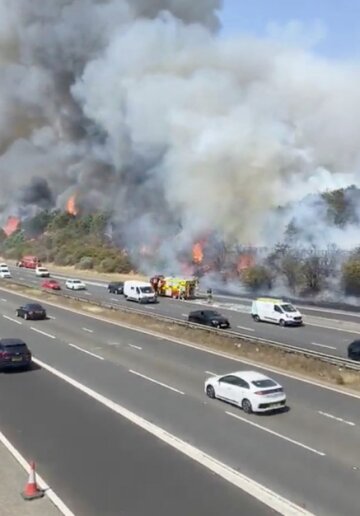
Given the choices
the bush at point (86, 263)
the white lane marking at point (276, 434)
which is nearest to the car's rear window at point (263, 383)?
the white lane marking at point (276, 434)

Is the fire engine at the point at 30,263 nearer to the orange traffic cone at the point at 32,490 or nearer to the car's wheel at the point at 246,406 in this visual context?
the car's wheel at the point at 246,406

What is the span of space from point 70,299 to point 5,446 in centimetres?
4018

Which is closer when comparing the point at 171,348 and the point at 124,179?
the point at 171,348

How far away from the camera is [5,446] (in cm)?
1753

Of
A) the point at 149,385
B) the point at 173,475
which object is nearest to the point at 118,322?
the point at 149,385

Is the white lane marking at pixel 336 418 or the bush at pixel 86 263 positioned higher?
the bush at pixel 86 263

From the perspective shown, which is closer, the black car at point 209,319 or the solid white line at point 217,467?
the solid white line at point 217,467

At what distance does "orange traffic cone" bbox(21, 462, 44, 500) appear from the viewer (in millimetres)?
13914

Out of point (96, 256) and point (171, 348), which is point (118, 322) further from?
point (96, 256)

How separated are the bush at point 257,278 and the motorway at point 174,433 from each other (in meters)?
34.4

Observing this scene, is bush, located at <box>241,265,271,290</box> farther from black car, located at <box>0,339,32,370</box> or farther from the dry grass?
black car, located at <box>0,339,32,370</box>

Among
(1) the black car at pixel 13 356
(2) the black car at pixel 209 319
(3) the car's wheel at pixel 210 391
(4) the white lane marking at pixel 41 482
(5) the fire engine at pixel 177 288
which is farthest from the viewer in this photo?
(5) the fire engine at pixel 177 288

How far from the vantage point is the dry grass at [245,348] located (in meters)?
26.2

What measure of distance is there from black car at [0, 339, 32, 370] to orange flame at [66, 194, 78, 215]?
105607 millimetres
